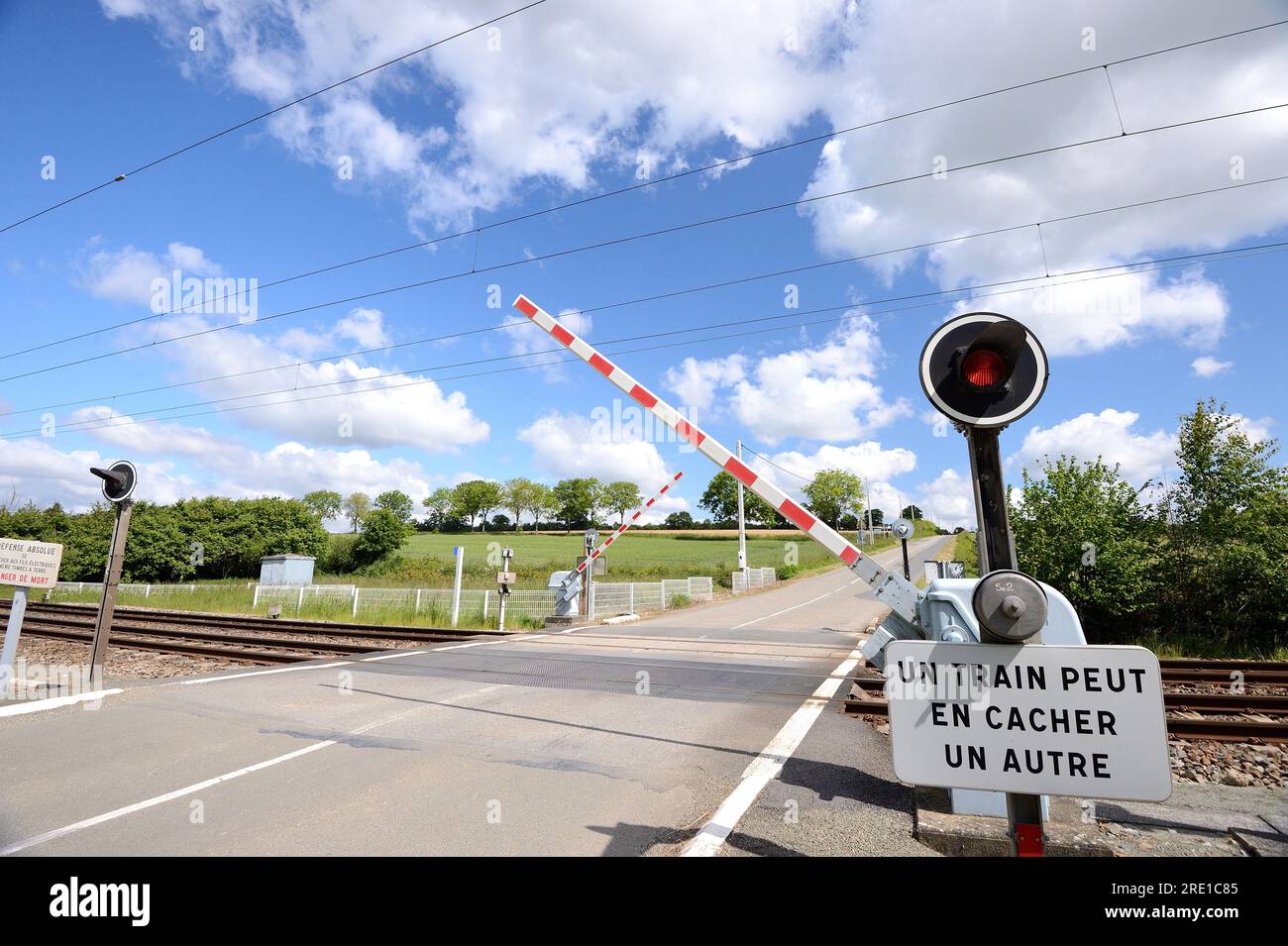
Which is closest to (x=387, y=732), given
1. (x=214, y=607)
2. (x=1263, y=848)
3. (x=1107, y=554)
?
(x=1263, y=848)

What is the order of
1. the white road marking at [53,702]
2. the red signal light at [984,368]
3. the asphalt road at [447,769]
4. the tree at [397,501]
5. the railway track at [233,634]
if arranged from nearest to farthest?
1. the red signal light at [984,368]
2. the asphalt road at [447,769]
3. the white road marking at [53,702]
4. the railway track at [233,634]
5. the tree at [397,501]

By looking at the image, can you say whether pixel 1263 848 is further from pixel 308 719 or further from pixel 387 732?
pixel 308 719

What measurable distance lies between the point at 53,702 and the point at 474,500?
99.0 metres

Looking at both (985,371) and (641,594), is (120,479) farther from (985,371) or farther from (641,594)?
(641,594)

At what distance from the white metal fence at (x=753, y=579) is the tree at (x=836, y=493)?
7041 centimetres

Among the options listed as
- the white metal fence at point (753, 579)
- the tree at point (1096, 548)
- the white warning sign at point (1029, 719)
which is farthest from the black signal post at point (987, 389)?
the white metal fence at point (753, 579)

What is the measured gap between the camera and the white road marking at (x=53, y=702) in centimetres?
639

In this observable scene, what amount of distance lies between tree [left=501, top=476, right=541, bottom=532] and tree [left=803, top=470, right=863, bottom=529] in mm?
50483

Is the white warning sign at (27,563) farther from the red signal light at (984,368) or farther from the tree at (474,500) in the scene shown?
the tree at (474,500)

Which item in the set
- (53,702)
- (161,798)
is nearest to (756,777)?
(161,798)

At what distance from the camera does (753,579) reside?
37000mm

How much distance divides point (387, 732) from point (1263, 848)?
6489mm

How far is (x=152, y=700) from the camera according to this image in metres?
7.14

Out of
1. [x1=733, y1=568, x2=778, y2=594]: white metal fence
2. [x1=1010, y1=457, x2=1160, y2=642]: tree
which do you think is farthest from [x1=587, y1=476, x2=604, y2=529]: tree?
[x1=1010, y1=457, x2=1160, y2=642]: tree
